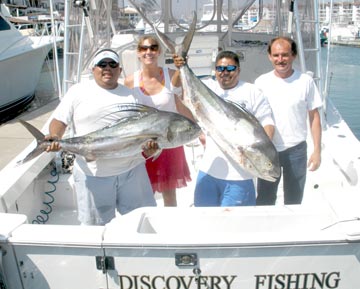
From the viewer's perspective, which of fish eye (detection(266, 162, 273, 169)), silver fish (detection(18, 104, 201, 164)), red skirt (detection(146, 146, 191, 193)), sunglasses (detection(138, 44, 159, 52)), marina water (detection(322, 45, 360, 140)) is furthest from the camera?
marina water (detection(322, 45, 360, 140))

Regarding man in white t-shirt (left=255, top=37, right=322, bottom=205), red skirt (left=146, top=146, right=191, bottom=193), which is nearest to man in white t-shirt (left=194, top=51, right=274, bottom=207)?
man in white t-shirt (left=255, top=37, right=322, bottom=205)

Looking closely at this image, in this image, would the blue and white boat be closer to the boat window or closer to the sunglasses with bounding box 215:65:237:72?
the boat window

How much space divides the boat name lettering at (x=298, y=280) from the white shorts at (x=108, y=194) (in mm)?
942

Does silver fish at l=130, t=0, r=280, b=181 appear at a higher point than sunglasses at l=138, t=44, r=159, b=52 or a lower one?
lower

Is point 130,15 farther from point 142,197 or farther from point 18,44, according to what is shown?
point 18,44

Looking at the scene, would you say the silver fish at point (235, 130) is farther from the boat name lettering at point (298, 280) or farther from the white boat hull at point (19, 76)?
the white boat hull at point (19, 76)

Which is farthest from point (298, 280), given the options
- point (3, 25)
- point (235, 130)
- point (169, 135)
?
point (3, 25)

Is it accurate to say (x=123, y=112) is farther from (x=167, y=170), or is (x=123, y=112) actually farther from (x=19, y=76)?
(x=19, y=76)

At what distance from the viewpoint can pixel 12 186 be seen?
105 inches

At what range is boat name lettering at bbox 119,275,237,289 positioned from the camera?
1867mm

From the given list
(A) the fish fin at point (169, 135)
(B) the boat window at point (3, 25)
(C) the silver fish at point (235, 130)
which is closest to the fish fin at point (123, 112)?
(A) the fish fin at point (169, 135)

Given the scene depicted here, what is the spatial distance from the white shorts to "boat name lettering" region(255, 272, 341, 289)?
942 mm

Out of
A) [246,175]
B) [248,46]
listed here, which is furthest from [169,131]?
[248,46]

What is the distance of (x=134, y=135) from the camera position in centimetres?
224
